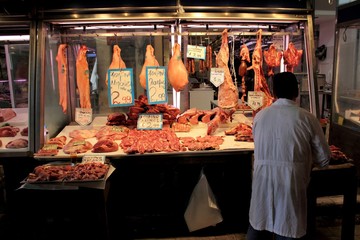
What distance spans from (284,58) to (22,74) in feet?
14.3

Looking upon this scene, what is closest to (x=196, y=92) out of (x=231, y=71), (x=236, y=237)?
(x=231, y=71)

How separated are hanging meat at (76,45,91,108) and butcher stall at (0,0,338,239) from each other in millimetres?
14

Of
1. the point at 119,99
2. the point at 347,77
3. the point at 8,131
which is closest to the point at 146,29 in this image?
the point at 119,99

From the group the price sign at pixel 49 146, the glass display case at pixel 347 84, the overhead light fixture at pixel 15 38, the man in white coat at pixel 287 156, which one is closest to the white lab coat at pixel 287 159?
the man in white coat at pixel 287 156

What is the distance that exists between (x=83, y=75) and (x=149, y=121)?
1169 millimetres

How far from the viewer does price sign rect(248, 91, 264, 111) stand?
4.56 m

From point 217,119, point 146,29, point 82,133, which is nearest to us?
point 82,133

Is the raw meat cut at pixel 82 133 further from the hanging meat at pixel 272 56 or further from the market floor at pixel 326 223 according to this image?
the hanging meat at pixel 272 56

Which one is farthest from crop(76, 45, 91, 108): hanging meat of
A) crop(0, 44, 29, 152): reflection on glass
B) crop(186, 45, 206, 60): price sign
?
crop(186, 45, 206, 60): price sign

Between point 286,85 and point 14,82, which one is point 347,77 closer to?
point 286,85

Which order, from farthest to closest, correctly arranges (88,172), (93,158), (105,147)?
(105,147) → (93,158) → (88,172)

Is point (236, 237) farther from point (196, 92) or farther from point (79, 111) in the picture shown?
point (196, 92)

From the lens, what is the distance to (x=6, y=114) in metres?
5.18

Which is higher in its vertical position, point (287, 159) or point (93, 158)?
point (287, 159)
